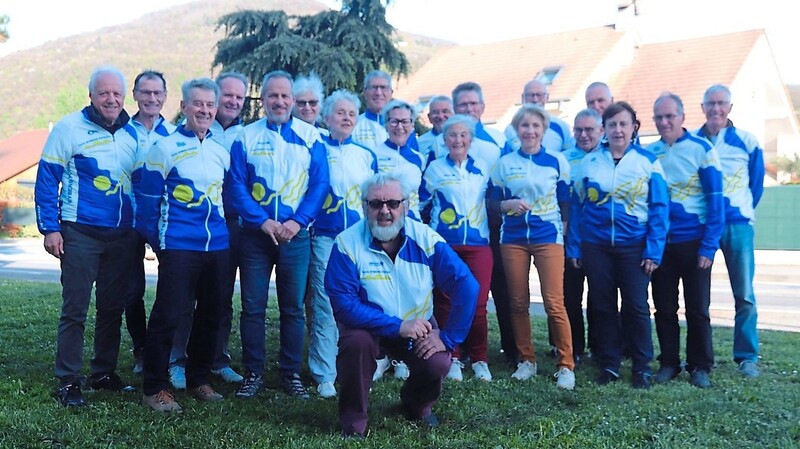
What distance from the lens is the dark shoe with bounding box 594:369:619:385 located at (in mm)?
6066

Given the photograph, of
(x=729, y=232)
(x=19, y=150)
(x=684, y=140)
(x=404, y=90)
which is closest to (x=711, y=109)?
(x=684, y=140)

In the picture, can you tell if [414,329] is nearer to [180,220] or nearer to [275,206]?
[275,206]

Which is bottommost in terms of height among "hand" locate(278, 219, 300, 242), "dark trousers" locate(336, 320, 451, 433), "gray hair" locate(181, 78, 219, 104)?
"dark trousers" locate(336, 320, 451, 433)

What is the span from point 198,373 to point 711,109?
450 cm

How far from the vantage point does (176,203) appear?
5.04m

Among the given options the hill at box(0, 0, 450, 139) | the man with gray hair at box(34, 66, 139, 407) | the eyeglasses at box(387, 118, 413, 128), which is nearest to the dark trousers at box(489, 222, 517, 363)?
the eyeglasses at box(387, 118, 413, 128)

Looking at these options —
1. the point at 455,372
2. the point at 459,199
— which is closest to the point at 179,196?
the point at 459,199

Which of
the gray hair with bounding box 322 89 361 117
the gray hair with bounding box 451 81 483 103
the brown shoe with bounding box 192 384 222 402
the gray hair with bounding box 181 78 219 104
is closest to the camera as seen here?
the gray hair with bounding box 181 78 219 104

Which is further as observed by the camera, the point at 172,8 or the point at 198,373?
the point at 172,8

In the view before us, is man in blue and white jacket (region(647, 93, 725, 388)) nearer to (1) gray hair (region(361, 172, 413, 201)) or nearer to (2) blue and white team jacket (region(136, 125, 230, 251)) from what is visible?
(1) gray hair (region(361, 172, 413, 201))

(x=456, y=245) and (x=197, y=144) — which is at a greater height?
(x=197, y=144)

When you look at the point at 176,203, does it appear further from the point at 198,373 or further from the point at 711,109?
the point at 711,109

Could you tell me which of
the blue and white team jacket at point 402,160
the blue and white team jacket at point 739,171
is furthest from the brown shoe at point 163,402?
the blue and white team jacket at point 739,171

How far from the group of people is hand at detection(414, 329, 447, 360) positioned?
0.01 metres
